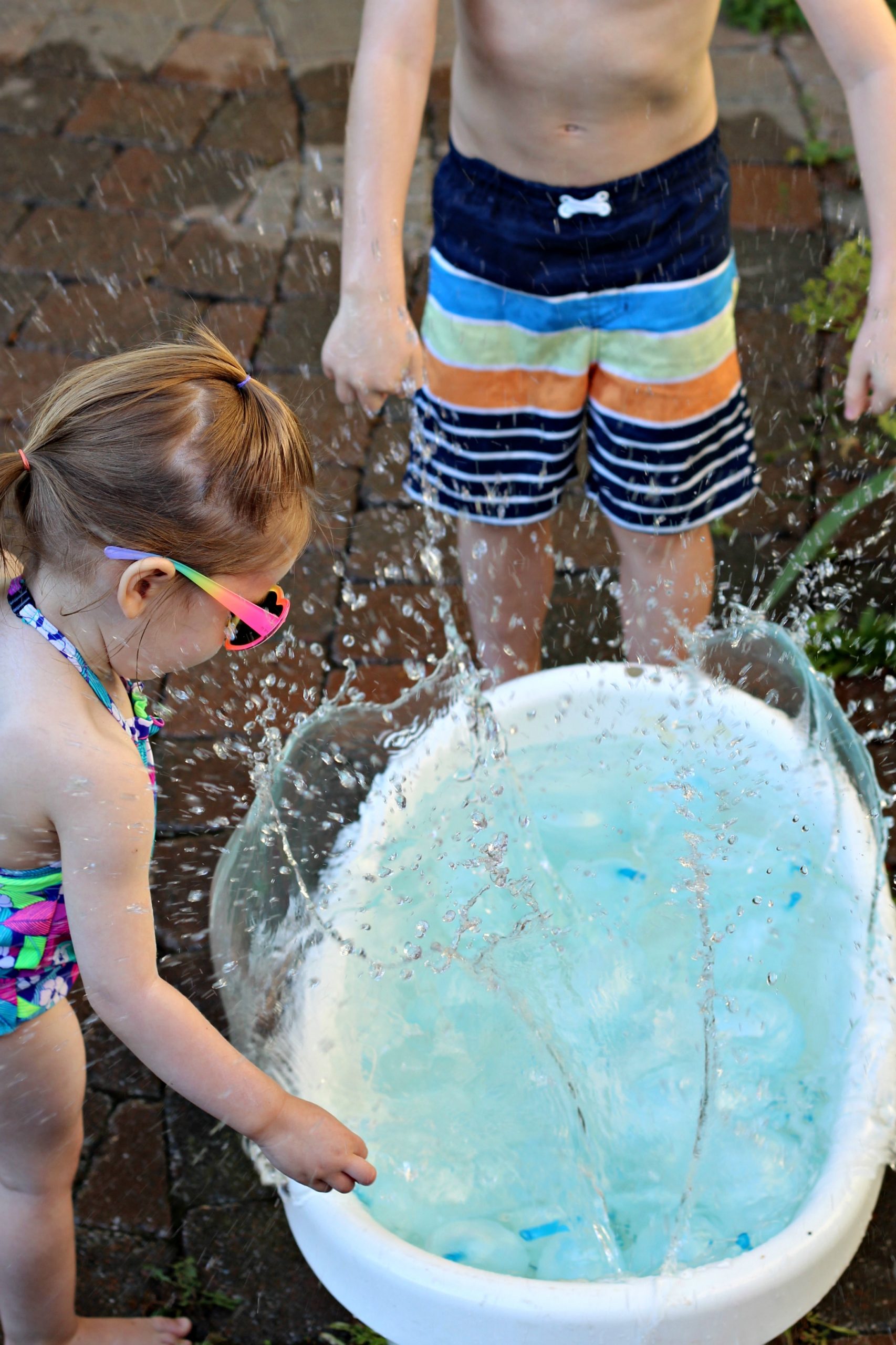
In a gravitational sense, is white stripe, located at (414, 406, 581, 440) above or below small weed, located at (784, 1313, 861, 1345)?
above

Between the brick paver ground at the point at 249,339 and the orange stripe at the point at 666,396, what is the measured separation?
1.86 ft

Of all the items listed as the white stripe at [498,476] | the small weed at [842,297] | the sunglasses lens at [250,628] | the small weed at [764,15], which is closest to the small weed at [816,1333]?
the sunglasses lens at [250,628]

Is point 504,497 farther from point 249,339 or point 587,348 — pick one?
point 249,339

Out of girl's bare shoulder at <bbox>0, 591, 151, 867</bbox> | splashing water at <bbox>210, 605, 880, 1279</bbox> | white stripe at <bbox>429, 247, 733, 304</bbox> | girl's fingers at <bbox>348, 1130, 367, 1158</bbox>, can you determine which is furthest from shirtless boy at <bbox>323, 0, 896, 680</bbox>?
girl's fingers at <bbox>348, 1130, 367, 1158</bbox>

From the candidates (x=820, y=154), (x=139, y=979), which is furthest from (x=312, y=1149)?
(x=820, y=154)

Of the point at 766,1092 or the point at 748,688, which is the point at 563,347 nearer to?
the point at 748,688

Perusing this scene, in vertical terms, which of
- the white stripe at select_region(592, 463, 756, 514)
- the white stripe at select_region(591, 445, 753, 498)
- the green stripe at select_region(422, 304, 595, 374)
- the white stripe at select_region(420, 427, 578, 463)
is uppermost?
the green stripe at select_region(422, 304, 595, 374)

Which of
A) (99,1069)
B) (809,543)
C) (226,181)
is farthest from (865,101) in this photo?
(226,181)

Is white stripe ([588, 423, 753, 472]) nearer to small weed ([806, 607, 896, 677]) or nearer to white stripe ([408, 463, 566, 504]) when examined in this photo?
white stripe ([408, 463, 566, 504])

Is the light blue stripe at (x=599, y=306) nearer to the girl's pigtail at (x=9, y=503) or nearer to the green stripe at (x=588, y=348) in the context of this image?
the green stripe at (x=588, y=348)

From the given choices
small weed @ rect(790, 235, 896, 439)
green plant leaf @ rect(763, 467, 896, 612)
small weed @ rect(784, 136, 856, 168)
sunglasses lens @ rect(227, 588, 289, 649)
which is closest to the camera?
sunglasses lens @ rect(227, 588, 289, 649)

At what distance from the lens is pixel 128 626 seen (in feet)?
3.92

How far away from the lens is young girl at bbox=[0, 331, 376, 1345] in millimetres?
1146

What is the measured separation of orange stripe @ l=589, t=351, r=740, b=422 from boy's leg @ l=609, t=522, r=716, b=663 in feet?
0.60
